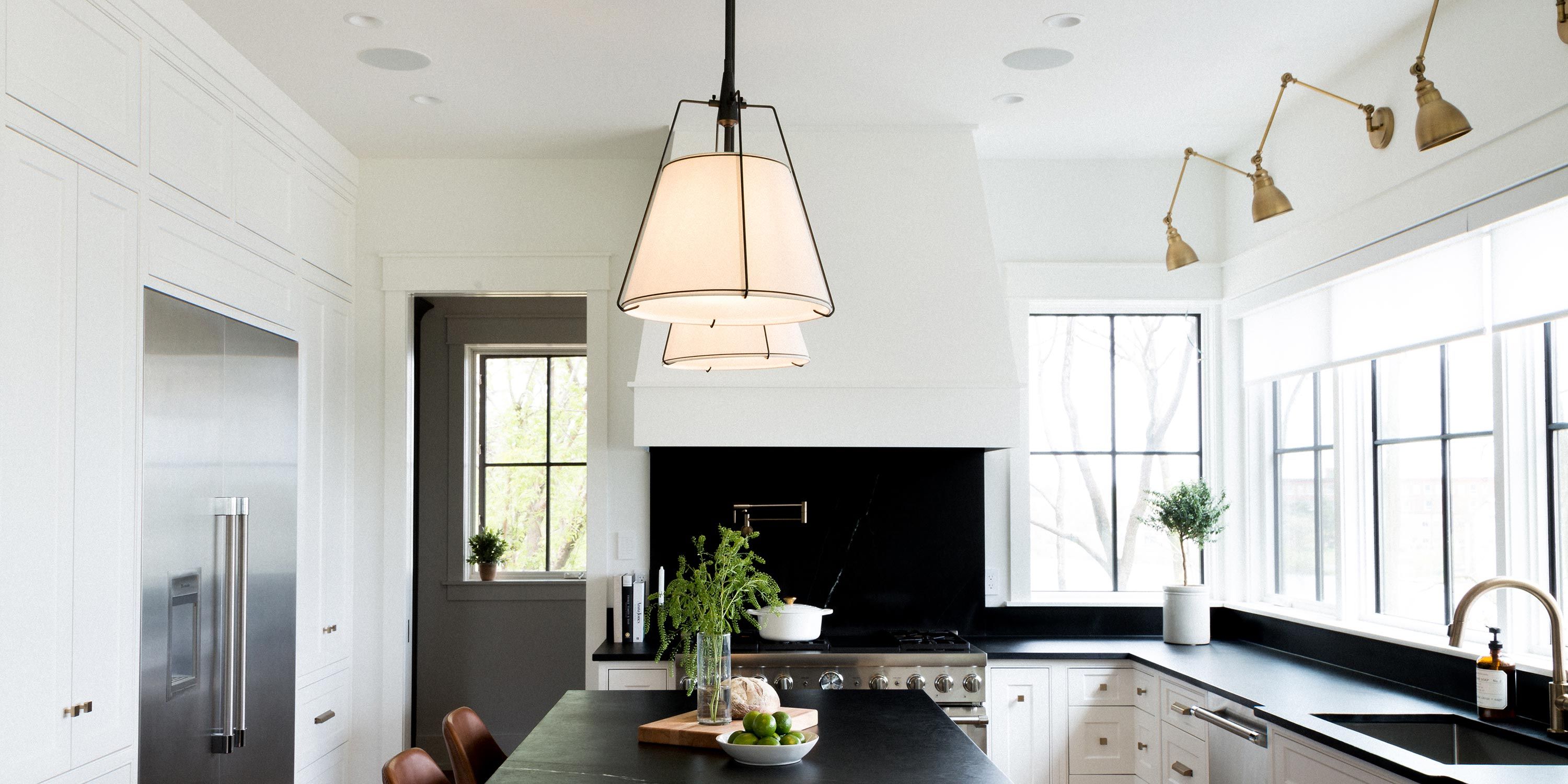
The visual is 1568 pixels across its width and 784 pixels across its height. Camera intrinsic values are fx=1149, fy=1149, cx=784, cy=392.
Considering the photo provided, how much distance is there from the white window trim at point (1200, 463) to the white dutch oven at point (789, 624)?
38.6 inches

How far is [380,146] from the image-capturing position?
4.85 metres

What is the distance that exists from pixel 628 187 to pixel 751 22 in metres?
1.62

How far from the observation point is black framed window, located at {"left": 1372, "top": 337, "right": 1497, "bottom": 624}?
141 inches

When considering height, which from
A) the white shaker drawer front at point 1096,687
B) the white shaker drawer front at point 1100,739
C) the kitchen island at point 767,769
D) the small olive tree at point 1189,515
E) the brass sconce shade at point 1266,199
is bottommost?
the white shaker drawer front at point 1100,739

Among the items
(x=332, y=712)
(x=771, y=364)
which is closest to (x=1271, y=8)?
(x=771, y=364)

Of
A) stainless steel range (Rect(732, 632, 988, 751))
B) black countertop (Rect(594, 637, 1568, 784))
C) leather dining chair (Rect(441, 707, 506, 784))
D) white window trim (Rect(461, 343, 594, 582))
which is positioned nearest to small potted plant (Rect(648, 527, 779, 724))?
black countertop (Rect(594, 637, 1568, 784))

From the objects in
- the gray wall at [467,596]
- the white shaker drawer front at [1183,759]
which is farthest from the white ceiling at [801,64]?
the white shaker drawer front at [1183,759]

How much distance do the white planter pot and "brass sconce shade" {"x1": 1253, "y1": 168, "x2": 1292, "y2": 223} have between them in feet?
5.50

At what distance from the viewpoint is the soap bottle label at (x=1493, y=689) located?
10.3ft

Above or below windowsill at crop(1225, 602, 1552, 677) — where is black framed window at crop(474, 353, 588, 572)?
above

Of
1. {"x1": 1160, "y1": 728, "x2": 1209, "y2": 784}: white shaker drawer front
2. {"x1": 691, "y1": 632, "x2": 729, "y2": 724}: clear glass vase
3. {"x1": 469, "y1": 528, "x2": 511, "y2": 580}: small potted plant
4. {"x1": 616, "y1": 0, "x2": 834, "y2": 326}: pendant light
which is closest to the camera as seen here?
{"x1": 616, "y1": 0, "x2": 834, "y2": 326}: pendant light

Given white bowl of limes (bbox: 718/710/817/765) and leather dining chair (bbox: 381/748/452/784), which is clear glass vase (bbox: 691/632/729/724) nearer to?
white bowl of limes (bbox: 718/710/817/765)

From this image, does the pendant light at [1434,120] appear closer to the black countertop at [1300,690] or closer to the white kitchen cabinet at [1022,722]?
the black countertop at [1300,690]

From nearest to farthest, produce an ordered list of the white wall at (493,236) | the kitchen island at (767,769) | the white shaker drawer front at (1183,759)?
the kitchen island at (767,769) → the white shaker drawer front at (1183,759) → the white wall at (493,236)
